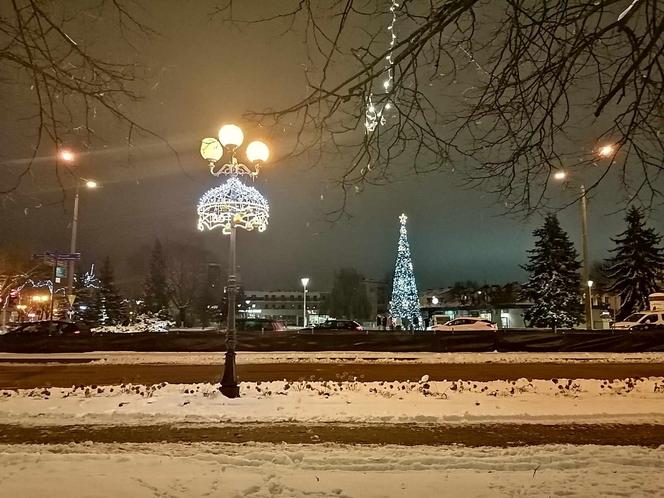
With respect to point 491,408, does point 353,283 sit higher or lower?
higher

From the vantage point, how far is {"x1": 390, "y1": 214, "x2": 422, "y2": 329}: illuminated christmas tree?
51844 millimetres

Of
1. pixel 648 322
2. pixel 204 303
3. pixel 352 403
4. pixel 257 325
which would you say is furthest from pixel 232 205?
pixel 204 303

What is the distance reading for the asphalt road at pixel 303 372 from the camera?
16750 mm

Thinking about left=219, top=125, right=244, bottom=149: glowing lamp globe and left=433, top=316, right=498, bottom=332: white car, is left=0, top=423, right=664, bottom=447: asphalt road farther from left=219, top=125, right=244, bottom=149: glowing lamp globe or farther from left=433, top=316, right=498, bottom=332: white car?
left=433, top=316, right=498, bottom=332: white car

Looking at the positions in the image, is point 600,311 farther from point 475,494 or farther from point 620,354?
point 475,494

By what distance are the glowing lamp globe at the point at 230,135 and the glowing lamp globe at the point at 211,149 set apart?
0.17 meters

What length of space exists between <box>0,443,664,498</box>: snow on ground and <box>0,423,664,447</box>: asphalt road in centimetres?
63

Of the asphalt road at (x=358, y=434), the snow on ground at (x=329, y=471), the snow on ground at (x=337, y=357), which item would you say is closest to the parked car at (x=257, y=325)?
the snow on ground at (x=337, y=357)

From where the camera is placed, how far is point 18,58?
4.92 metres

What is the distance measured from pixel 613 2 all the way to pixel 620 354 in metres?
24.1

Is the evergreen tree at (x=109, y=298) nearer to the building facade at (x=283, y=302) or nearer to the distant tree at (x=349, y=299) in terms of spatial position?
the distant tree at (x=349, y=299)

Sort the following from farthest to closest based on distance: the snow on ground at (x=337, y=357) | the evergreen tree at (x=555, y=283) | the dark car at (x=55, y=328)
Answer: the evergreen tree at (x=555, y=283) < the dark car at (x=55, y=328) < the snow on ground at (x=337, y=357)

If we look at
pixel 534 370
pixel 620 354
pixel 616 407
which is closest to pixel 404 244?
pixel 620 354

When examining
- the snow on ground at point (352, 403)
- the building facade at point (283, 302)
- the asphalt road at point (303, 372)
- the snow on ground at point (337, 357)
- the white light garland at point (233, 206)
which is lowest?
the snow on ground at point (352, 403)
